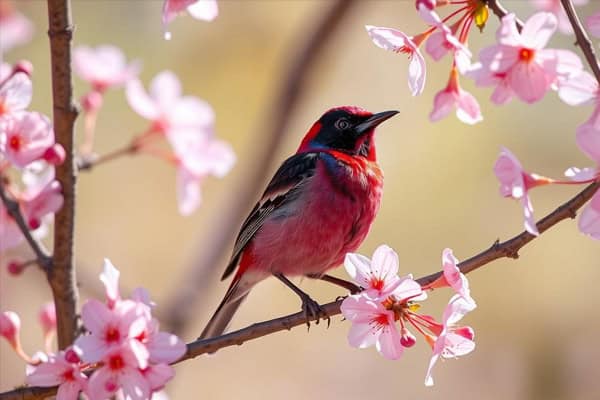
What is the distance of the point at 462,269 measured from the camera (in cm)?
292

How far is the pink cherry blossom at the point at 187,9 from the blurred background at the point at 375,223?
5.63 meters

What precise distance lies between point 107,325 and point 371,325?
0.78m

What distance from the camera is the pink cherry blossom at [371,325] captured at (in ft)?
9.43

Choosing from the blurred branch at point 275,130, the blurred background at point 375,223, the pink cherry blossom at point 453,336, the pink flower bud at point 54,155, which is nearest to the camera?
the pink cherry blossom at point 453,336

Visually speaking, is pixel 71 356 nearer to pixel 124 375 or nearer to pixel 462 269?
pixel 124 375

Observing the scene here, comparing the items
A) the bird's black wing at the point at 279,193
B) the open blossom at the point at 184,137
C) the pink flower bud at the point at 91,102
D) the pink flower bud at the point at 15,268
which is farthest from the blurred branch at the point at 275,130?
the pink flower bud at the point at 15,268

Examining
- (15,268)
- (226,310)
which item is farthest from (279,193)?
(15,268)

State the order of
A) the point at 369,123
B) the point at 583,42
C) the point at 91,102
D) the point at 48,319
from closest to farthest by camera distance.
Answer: the point at 583,42, the point at 48,319, the point at 91,102, the point at 369,123

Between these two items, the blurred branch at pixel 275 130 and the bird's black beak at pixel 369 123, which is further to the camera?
the blurred branch at pixel 275 130

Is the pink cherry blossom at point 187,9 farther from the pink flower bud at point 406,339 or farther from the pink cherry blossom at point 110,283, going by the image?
the pink flower bud at point 406,339

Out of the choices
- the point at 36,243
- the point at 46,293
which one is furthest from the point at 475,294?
the point at 36,243

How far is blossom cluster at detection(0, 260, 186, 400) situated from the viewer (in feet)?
9.09

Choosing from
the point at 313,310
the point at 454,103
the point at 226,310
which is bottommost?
the point at 226,310

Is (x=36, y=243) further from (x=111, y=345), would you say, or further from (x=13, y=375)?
(x=13, y=375)
